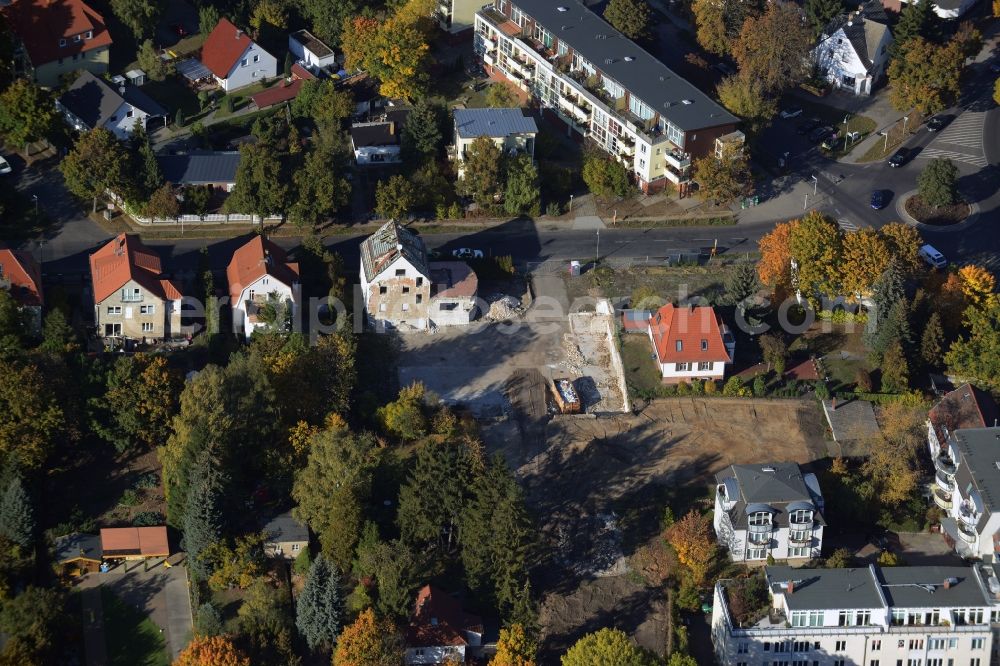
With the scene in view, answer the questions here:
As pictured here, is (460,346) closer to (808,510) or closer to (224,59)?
(808,510)

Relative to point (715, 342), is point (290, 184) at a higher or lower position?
higher

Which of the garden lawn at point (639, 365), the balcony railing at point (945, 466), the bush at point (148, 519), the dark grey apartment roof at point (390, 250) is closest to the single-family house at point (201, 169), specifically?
the dark grey apartment roof at point (390, 250)

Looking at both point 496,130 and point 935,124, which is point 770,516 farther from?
point 935,124

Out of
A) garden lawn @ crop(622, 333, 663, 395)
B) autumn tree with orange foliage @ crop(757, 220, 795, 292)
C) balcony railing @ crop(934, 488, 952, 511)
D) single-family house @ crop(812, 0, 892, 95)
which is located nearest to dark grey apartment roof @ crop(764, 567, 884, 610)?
balcony railing @ crop(934, 488, 952, 511)

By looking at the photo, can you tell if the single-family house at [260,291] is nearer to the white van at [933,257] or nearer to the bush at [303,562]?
the bush at [303,562]

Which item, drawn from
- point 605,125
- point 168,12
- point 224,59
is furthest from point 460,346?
point 168,12

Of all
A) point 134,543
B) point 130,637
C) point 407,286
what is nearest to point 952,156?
point 407,286
